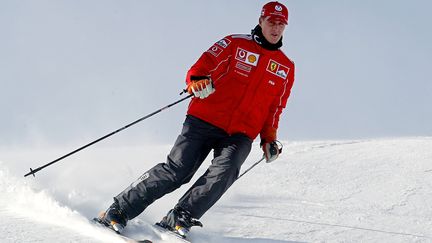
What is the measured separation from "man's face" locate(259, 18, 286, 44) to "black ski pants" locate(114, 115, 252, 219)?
867 mm

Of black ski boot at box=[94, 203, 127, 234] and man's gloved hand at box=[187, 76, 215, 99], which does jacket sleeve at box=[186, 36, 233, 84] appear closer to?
man's gloved hand at box=[187, 76, 215, 99]

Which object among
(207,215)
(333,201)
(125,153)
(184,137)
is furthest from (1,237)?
(125,153)

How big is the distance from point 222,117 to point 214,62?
0.47m

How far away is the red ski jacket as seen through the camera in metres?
5.21

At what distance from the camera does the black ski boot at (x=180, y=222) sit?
A: 4.71 meters

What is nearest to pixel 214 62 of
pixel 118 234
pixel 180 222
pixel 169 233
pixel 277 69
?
pixel 277 69

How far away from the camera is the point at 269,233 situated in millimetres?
5223

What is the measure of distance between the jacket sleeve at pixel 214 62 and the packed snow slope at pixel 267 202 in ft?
4.19

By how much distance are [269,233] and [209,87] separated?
4.38 feet

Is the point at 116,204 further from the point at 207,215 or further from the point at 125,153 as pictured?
the point at 125,153

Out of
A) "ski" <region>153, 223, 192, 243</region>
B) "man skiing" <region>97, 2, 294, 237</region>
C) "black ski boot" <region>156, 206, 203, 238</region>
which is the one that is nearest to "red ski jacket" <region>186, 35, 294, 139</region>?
"man skiing" <region>97, 2, 294, 237</region>

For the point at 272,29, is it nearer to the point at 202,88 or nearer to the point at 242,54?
the point at 242,54

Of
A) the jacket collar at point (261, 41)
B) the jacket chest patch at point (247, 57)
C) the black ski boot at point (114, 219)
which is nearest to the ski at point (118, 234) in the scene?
the black ski boot at point (114, 219)

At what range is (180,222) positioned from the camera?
4.74 meters
